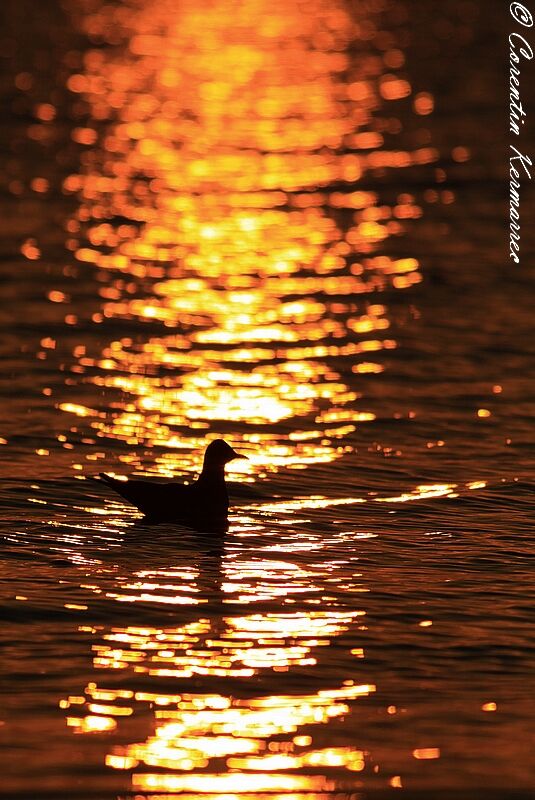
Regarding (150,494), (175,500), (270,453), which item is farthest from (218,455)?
(270,453)

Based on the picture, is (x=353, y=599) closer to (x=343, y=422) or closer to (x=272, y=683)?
(x=272, y=683)

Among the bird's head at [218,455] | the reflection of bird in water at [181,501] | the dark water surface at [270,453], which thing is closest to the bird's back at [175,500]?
the reflection of bird in water at [181,501]

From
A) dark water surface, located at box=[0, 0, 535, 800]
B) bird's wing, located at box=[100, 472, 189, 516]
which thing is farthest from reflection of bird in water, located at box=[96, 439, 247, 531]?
dark water surface, located at box=[0, 0, 535, 800]

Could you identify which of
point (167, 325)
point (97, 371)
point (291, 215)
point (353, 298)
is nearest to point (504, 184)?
point (291, 215)

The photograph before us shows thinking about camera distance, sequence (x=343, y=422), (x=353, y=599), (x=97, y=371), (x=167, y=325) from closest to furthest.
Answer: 1. (x=353, y=599)
2. (x=343, y=422)
3. (x=97, y=371)
4. (x=167, y=325)

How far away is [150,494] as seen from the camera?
1689 centimetres

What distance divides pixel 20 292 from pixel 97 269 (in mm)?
2428

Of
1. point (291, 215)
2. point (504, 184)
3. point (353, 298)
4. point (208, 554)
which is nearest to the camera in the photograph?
point (208, 554)

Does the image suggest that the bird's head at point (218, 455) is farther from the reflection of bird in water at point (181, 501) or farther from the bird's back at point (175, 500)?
the bird's back at point (175, 500)

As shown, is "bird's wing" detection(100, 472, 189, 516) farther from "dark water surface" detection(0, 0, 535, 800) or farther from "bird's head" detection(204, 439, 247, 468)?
"bird's head" detection(204, 439, 247, 468)

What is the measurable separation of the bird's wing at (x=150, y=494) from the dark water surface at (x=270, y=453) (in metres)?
0.25

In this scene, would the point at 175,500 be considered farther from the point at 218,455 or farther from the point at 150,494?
the point at 218,455

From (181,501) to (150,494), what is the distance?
1.05ft

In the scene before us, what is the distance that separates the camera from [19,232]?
1280 inches
